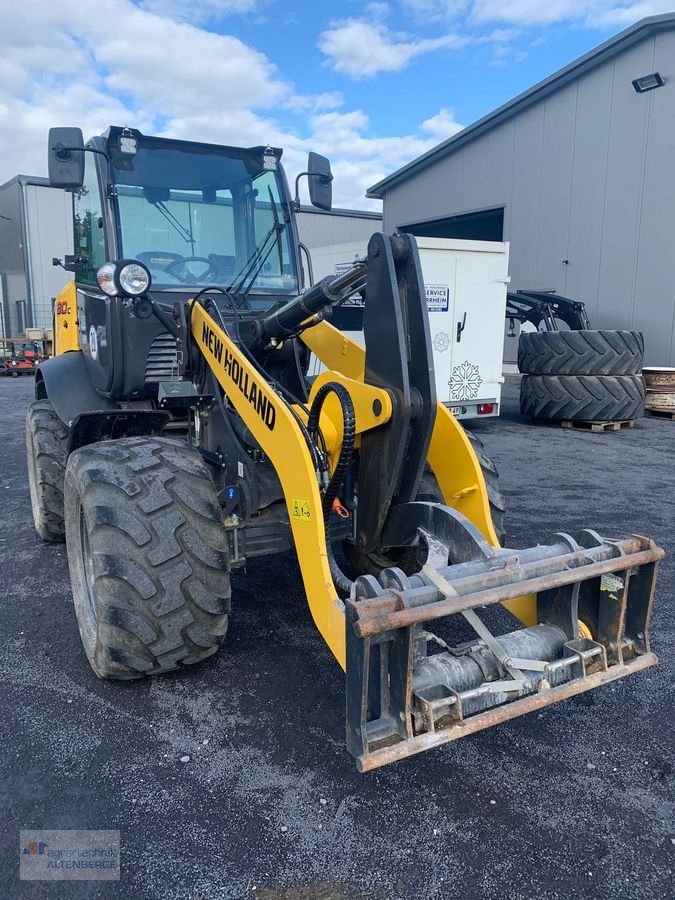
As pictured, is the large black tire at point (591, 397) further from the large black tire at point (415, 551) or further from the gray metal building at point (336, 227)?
the gray metal building at point (336, 227)

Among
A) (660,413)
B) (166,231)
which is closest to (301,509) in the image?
(166,231)

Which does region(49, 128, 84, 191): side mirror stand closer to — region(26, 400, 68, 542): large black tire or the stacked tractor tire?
region(26, 400, 68, 542): large black tire

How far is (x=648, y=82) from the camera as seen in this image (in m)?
12.7

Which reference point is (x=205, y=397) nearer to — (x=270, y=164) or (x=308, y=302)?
(x=308, y=302)

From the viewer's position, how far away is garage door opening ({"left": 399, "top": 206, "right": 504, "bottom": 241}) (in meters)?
17.8

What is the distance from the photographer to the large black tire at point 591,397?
34.8 ft

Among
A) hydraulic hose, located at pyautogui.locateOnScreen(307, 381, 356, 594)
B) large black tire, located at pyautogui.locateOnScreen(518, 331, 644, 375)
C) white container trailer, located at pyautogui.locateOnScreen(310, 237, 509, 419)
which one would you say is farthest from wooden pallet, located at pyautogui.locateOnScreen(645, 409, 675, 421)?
hydraulic hose, located at pyautogui.locateOnScreen(307, 381, 356, 594)

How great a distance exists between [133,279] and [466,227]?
17.9 metres

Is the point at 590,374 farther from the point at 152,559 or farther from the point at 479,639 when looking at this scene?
the point at 152,559

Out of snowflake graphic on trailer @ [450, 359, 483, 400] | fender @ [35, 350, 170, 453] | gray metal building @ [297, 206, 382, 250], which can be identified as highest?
gray metal building @ [297, 206, 382, 250]

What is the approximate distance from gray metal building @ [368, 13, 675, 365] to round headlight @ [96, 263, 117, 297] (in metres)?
11.8

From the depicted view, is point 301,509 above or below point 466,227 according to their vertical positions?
below

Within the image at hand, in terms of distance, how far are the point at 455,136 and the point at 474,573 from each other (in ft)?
56.4

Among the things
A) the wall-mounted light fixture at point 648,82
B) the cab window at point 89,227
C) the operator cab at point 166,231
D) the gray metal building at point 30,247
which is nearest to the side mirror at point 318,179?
the operator cab at point 166,231
